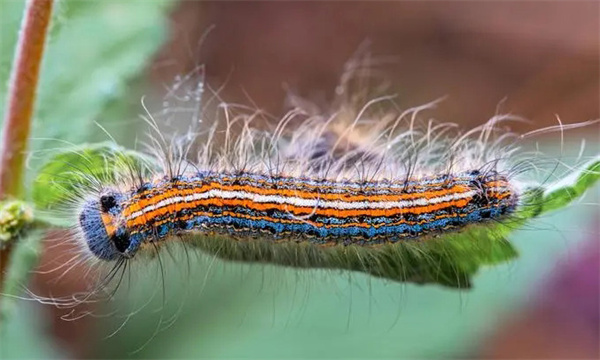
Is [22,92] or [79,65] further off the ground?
[79,65]

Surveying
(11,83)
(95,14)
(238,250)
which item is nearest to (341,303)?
(238,250)

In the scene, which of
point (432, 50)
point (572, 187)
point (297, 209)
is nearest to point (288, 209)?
point (297, 209)

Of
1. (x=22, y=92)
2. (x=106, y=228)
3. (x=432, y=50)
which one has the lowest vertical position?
(x=106, y=228)

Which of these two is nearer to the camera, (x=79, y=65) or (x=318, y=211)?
(x=318, y=211)

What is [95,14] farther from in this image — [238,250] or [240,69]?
[240,69]

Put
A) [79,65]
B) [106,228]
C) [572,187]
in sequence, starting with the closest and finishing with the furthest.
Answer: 1. [572,187]
2. [106,228]
3. [79,65]

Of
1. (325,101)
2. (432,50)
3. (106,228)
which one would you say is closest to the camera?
(106,228)

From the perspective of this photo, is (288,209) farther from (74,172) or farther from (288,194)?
(74,172)
